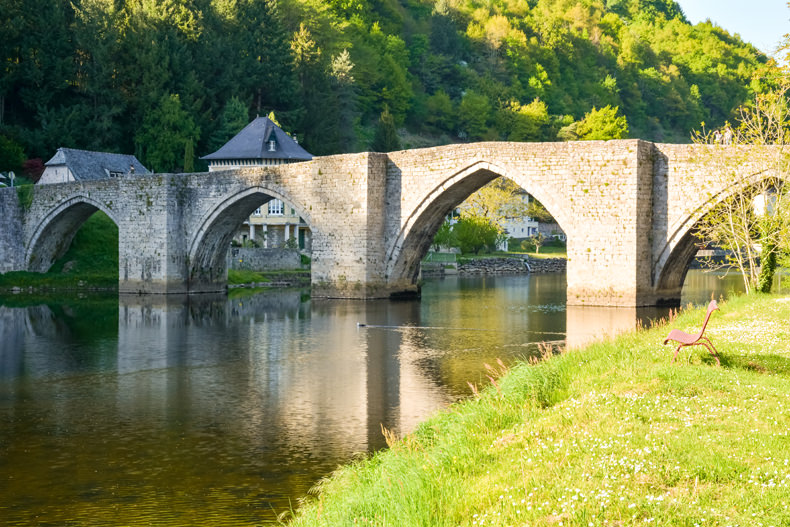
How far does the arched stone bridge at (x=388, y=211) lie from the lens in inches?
1008

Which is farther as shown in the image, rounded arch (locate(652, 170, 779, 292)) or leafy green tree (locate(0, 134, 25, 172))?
leafy green tree (locate(0, 134, 25, 172))

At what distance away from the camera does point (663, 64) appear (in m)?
118

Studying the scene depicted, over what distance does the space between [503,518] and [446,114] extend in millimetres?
77941

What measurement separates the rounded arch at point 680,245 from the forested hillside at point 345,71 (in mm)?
8712

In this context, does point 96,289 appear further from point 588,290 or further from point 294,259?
point 588,290

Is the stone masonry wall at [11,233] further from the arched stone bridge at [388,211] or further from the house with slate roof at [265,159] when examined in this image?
the house with slate roof at [265,159]

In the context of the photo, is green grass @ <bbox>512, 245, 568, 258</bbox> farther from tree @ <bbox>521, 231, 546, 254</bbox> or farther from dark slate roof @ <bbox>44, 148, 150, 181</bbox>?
dark slate roof @ <bbox>44, 148, 150, 181</bbox>

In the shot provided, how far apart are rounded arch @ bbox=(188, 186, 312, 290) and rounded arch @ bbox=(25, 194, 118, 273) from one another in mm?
4798

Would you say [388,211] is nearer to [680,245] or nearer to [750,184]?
[680,245]

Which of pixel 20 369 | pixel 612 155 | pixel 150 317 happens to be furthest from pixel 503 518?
pixel 150 317

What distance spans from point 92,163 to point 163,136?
670 centimetres

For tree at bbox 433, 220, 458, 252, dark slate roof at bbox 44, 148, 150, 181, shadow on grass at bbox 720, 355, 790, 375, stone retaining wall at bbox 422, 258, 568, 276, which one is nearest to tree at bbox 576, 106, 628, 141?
stone retaining wall at bbox 422, 258, 568, 276

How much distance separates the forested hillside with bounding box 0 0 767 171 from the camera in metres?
50.7

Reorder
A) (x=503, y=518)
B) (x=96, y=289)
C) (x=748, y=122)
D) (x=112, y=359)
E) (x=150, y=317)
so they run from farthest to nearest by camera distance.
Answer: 1. (x=96, y=289)
2. (x=150, y=317)
3. (x=748, y=122)
4. (x=112, y=359)
5. (x=503, y=518)
